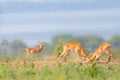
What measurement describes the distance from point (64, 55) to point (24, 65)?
3526mm

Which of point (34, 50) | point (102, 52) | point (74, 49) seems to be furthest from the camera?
point (34, 50)

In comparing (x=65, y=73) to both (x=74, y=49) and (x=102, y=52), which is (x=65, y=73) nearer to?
(x=102, y=52)

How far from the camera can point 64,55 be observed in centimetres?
2100

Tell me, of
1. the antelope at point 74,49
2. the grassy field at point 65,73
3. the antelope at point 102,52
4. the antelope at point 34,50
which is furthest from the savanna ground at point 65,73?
the antelope at point 34,50

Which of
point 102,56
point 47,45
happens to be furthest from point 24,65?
point 47,45

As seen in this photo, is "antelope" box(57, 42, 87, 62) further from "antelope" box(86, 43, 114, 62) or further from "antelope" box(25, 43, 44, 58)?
"antelope" box(25, 43, 44, 58)

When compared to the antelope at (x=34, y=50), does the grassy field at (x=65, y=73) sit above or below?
below

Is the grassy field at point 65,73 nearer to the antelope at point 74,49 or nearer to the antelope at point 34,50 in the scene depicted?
the antelope at point 74,49

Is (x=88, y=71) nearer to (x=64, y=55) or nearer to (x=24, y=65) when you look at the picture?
(x=24, y=65)

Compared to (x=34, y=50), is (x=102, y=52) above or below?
below

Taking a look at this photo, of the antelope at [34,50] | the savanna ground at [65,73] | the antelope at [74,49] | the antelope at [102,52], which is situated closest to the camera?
the savanna ground at [65,73]

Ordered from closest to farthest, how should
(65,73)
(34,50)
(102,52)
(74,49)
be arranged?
(65,73) → (102,52) → (74,49) → (34,50)

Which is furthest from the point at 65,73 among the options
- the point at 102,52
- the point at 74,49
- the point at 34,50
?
the point at 34,50

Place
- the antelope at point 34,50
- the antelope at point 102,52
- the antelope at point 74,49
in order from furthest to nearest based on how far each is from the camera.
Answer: the antelope at point 34,50, the antelope at point 74,49, the antelope at point 102,52
